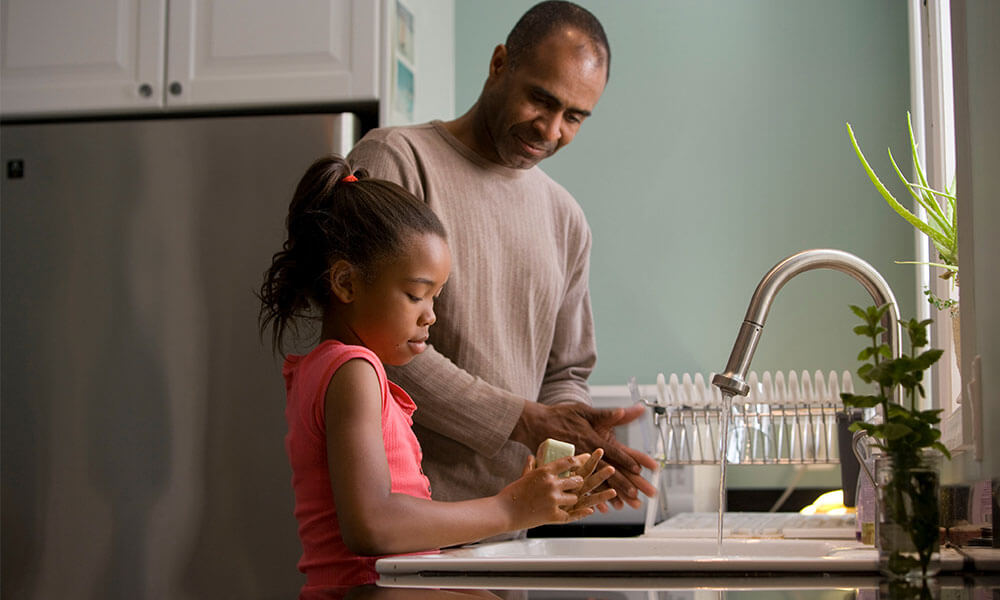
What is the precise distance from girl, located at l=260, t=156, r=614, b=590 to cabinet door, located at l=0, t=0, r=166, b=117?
1.30m

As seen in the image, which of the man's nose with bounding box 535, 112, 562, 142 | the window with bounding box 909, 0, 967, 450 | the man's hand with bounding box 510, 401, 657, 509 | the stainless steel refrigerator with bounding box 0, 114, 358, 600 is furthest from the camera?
the stainless steel refrigerator with bounding box 0, 114, 358, 600

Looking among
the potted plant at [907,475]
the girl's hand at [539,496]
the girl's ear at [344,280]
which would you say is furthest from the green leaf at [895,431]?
the girl's ear at [344,280]

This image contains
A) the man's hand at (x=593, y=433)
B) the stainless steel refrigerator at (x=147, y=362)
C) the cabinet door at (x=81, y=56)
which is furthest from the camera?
the cabinet door at (x=81, y=56)

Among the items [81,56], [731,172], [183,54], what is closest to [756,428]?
[731,172]

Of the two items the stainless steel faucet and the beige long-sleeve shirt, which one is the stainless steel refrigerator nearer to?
the beige long-sleeve shirt

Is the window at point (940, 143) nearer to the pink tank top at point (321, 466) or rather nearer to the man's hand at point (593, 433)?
the man's hand at point (593, 433)

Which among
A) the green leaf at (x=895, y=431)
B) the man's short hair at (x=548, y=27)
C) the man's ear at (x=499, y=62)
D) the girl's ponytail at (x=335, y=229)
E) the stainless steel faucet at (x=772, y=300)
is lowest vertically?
the green leaf at (x=895, y=431)

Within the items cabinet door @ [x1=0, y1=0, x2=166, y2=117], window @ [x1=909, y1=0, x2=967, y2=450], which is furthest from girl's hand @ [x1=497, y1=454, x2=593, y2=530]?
cabinet door @ [x1=0, y1=0, x2=166, y2=117]

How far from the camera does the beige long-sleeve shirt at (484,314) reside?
4.76 feet

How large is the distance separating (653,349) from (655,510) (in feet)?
3.47

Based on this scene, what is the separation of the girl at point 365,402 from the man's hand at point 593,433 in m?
0.25

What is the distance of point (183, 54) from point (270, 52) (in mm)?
198

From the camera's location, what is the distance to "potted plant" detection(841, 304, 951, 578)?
0.75 meters

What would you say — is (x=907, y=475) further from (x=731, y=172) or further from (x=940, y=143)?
(x=731, y=172)
